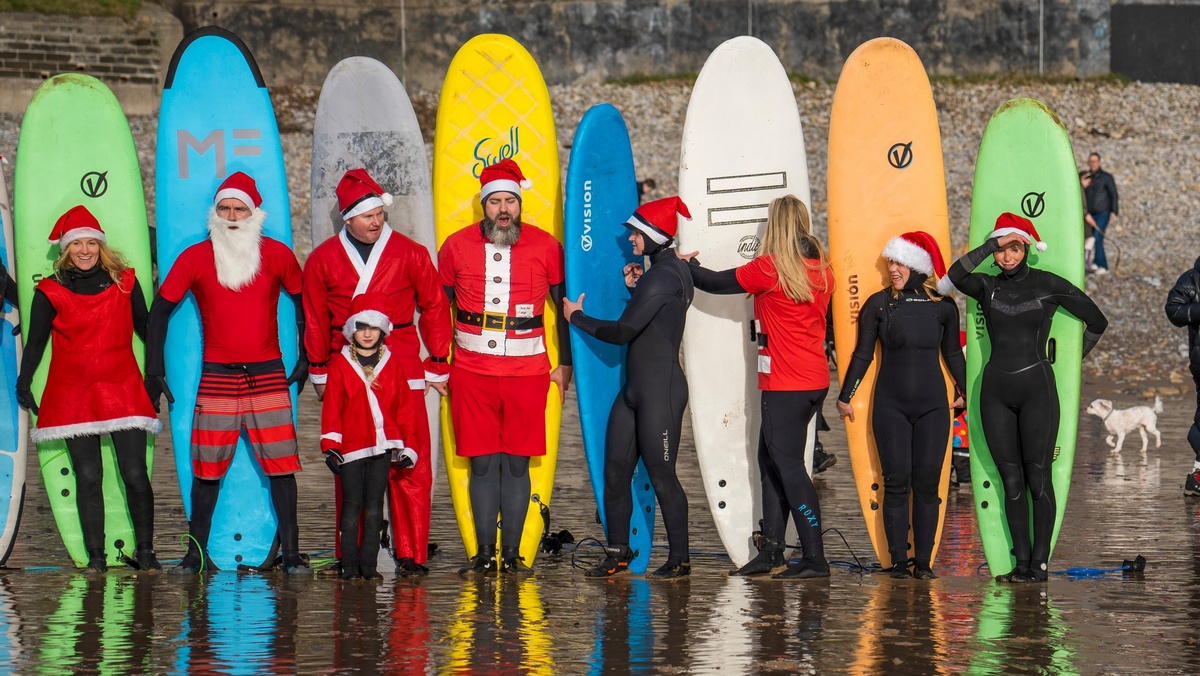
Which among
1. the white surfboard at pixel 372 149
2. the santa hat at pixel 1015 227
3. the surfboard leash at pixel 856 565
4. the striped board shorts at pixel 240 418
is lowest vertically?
the surfboard leash at pixel 856 565

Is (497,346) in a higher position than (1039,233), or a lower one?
lower

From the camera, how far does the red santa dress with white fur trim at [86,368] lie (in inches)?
264

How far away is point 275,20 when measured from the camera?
82.5ft

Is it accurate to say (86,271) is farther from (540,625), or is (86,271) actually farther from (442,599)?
(540,625)

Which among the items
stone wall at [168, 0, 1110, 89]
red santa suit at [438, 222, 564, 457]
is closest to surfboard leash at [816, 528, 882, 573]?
red santa suit at [438, 222, 564, 457]

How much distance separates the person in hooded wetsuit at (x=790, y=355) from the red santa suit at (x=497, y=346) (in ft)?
3.20

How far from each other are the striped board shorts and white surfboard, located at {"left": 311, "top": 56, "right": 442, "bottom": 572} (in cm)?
86

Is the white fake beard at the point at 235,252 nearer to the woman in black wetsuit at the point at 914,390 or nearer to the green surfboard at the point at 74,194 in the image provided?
the green surfboard at the point at 74,194

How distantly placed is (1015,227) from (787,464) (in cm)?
143

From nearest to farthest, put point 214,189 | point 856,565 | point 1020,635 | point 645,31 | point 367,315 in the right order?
1. point 1020,635
2. point 367,315
3. point 856,565
4. point 214,189
5. point 645,31

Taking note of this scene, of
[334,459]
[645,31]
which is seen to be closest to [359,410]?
[334,459]

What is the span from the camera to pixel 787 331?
6672mm

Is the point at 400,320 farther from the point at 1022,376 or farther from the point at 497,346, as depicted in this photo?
the point at 1022,376

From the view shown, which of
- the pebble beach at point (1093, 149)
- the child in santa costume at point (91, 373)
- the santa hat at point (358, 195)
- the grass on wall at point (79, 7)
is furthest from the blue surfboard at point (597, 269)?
the grass on wall at point (79, 7)
